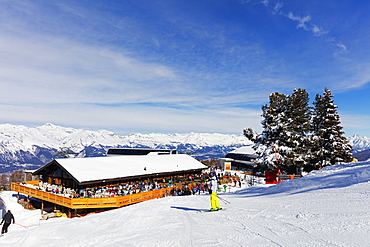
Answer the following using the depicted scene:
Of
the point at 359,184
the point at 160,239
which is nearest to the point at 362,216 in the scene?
the point at 359,184

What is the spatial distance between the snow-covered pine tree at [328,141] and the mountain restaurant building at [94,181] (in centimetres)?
1772

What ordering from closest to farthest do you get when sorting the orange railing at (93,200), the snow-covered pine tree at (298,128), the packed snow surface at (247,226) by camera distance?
the packed snow surface at (247,226)
the orange railing at (93,200)
the snow-covered pine tree at (298,128)

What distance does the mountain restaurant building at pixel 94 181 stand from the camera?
901 inches

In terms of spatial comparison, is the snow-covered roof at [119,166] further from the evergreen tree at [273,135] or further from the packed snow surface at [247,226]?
the packed snow surface at [247,226]

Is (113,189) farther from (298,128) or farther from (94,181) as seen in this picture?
(298,128)

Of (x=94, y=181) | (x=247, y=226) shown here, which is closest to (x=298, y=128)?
(x=94, y=181)

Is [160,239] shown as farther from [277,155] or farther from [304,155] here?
[304,155]

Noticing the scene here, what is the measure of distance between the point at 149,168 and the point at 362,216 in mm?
26524

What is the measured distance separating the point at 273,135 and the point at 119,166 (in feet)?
62.5

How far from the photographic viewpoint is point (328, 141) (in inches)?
1200

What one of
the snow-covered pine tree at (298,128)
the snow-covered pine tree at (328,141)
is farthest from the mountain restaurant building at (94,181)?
the snow-covered pine tree at (328,141)

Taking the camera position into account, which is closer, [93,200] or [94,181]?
[93,200]

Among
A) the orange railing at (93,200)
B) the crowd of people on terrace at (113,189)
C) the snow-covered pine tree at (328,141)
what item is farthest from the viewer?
the snow-covered pine tree at (328,141)

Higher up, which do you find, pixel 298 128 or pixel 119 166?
pixel 298 128
